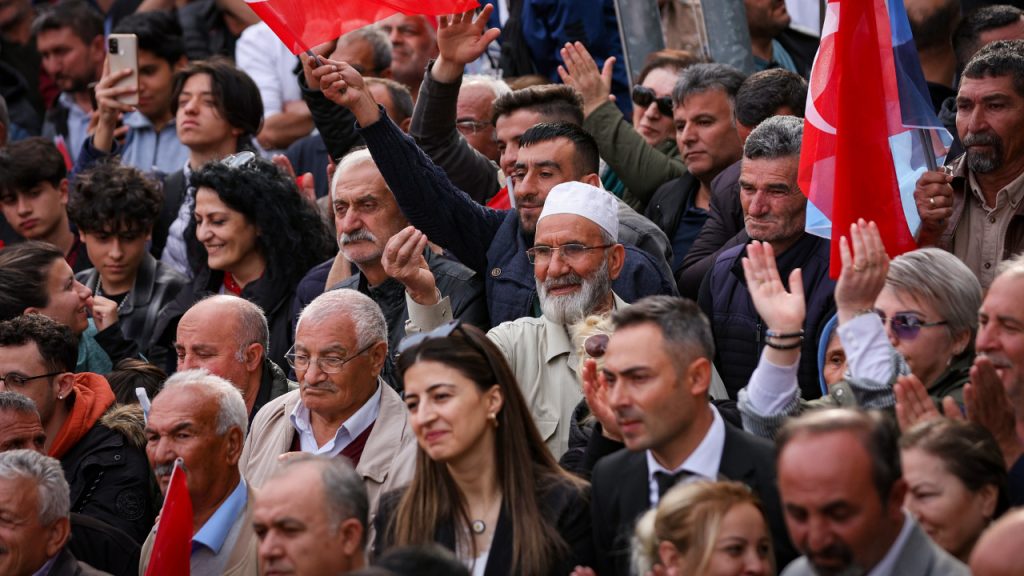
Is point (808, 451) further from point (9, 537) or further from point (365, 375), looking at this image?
point (9, 537)

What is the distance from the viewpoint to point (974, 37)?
29.6 feet

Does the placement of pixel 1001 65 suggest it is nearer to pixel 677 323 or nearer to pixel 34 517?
pixel 677 323

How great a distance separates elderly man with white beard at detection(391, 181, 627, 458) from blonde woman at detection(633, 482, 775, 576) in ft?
5.40

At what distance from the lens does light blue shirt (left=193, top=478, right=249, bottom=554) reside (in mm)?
6352

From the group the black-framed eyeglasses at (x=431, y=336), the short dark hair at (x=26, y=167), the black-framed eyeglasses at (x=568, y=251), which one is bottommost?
the black-framed eyeglasses at (x=431, y=336)

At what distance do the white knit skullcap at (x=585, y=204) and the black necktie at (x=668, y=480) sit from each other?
1.75 meters

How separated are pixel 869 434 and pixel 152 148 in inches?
295

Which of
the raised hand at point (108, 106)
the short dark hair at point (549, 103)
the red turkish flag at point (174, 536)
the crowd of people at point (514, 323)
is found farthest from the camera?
the raised hand at point (108, 106)

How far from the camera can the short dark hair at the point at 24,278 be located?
8.23 meters

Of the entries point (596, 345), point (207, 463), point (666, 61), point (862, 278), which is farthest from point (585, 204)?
point (666, 61)

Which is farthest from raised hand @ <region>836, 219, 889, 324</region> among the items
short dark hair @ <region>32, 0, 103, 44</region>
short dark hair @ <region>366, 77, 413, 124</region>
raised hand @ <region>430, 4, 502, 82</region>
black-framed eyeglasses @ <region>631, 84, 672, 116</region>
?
short dark hair @ <region>32, 0, 103, 44</region>

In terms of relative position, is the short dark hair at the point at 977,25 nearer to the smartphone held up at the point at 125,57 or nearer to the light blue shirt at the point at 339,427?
the light blue shirt at the point at 339,427

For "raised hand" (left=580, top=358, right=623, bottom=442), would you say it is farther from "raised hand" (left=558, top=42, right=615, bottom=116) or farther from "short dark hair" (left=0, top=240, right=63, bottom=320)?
"short dark hair" (left=0, top=240, right=63, bottom=320)

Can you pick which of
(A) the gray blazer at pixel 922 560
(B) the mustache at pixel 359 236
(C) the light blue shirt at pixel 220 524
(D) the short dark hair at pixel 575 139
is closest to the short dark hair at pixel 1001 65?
(D) the short dark hair at pixel 575 139
